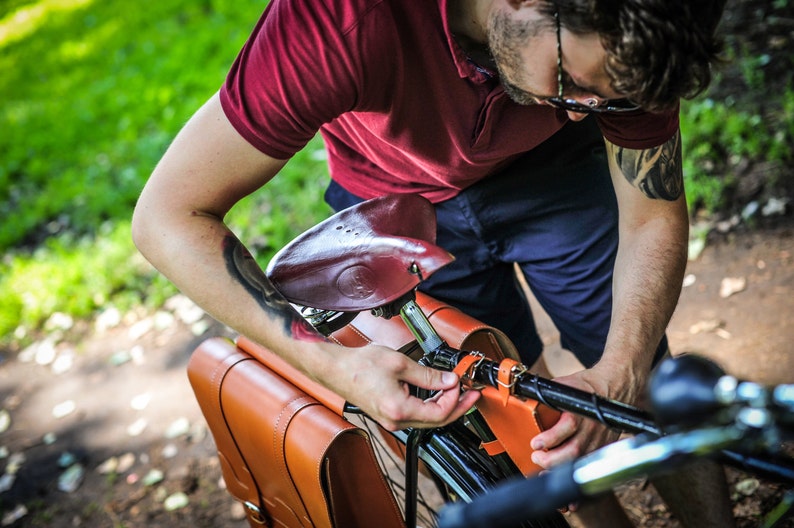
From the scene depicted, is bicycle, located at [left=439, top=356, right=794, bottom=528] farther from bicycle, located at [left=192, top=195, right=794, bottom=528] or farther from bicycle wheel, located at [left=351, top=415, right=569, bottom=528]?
bicycle wheel, located at [left=351, top=415, right=569, bottom=528]

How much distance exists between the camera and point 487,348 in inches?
79.7

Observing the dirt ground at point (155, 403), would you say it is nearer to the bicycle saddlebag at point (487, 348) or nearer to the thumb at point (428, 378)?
the bicycle saddlebag at point (487, 348)

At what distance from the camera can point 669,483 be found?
2.31 metres

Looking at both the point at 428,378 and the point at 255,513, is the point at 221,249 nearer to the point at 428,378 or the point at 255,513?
the point at 428,378

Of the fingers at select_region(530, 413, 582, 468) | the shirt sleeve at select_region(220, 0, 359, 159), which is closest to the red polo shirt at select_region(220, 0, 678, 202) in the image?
the shirt sleeve at select_region(220, 0, 359, 159)

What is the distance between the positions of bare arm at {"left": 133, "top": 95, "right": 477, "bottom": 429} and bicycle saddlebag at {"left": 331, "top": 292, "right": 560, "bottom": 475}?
248 millimetres

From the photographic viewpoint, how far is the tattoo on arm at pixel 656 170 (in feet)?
6.91

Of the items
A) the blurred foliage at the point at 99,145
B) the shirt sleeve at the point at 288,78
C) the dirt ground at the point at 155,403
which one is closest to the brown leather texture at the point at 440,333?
the shirt sleeve at the point at 288,78

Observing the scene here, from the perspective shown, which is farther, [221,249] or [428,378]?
[221,249]

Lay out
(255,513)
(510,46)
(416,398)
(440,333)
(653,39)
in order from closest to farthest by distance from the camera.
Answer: (653,39) < (416,398) < (510,46) < (440,333) < (255,513)

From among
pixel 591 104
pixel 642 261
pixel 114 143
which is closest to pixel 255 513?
pixel 642 261

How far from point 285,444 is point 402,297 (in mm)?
489

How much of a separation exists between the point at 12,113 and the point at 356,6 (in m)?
7.80

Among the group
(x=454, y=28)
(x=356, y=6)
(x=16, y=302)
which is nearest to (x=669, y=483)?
(x=454, y=28)
